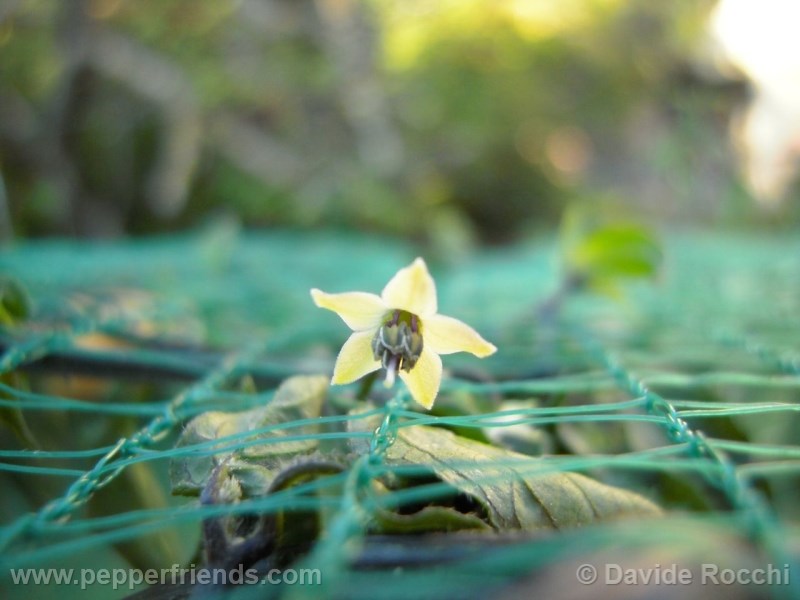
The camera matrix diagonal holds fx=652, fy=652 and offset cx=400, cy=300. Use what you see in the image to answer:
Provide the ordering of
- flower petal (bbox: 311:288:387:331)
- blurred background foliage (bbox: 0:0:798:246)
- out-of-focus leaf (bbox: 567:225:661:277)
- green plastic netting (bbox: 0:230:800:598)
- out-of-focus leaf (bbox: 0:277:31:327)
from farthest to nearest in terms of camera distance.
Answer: blurred background foliage (bbox: 0:0:798:246)
out-of-focus leaf (bbox: 567:225:661:277)
out-of-focus leaf (bbox: 0:277:31:327)
flower petal (bbox: 311:288:387:331)
green plastic netting (bbox: 0:230:800:598)

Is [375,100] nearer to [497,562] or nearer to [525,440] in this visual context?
[525,440]

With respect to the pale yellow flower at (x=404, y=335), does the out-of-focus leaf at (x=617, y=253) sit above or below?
above

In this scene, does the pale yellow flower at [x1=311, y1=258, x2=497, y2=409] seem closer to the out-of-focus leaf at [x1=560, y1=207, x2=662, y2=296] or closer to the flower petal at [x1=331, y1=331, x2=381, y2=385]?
the flower petal at [x1=331, y1=331, x2=381, y2=385]

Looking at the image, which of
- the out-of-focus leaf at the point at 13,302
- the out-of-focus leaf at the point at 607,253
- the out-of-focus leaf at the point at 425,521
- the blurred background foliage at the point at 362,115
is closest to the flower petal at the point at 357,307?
the out-of-focus leaf at the point at 425,521

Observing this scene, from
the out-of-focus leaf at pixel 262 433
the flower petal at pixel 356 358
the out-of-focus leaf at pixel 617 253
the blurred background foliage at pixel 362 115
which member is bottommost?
the out-of-focus leaf at pixel 262 433

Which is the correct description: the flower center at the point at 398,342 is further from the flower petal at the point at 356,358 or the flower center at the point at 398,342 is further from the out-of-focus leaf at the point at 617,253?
the out-of-focus leaf at the point at 617,253

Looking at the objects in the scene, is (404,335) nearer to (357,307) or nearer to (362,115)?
(357,307)

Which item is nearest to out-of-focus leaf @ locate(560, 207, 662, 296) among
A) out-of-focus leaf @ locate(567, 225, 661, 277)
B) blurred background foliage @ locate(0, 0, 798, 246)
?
out-of-focus leaf @ locate(567, 225, 661, 277)
